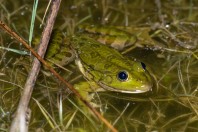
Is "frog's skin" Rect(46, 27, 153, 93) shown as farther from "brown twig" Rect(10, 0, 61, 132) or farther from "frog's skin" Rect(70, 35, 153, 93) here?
"brown twig" Rect(10, 0, 61, 132)

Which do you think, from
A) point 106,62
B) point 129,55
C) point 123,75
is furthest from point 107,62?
point 129,55

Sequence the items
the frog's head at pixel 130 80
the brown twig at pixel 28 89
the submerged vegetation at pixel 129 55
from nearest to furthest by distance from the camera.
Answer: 1. the brown twig at pixel 28 89
2. the submerged vegetation at pixel 129 55
3. the frog's head at pixel 130 80

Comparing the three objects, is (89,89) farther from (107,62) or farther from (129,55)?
(129,55)

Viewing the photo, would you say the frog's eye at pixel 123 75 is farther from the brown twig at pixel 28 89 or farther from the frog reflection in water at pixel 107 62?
the brown twig at pixel 28 89

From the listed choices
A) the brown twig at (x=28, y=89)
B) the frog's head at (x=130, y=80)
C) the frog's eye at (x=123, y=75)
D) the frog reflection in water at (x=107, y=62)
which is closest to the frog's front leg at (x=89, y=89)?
the frog reflection in water at (x=107, y=62)

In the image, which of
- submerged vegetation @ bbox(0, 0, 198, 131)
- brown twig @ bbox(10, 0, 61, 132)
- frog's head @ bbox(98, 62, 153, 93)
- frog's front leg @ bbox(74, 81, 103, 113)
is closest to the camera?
brown twig @ bbox(10, 0, 61, 132)

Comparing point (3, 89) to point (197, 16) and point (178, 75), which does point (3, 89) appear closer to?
point (178, 75)

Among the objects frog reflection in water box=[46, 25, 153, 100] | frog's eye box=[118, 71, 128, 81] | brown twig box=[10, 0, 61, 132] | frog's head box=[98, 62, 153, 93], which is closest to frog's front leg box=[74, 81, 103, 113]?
frog reflection in water box=[46, 25, 153, 100]

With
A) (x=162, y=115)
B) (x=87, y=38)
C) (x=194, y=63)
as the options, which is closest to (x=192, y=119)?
(x=162, y=115)
